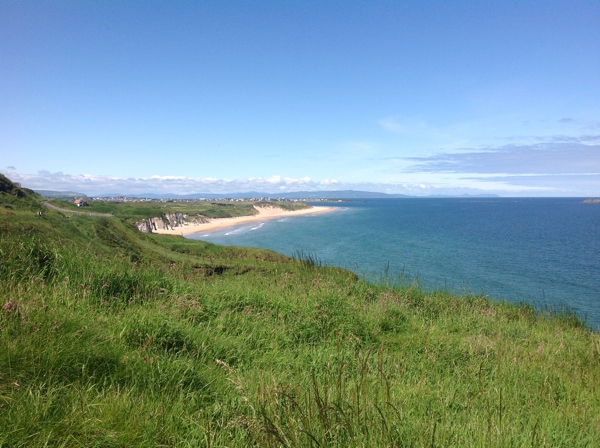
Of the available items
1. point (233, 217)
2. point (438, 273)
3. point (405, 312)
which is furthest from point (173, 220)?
point (405, 312)

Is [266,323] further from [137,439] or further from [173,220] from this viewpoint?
[173,220]

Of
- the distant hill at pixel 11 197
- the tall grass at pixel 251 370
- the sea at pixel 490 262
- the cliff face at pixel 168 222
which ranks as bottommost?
the sea at pixel 490 262

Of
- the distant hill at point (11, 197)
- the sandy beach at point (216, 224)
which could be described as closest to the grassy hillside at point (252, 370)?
the distant hill at point (11, 197)

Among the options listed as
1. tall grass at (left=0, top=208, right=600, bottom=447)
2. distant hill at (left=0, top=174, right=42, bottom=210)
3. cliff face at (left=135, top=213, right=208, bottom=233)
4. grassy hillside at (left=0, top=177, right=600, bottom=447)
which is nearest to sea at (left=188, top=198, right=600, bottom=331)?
grassy hillside at (left=0, top=177, right=600, bottom=447)

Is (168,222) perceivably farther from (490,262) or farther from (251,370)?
(251,370)

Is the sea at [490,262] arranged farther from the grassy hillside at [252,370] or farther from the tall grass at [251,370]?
the tall grass at [251,370]

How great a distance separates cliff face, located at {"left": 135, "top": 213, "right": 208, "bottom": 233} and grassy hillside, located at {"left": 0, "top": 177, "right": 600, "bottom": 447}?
5682 cm

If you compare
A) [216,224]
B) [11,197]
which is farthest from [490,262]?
[216,224]

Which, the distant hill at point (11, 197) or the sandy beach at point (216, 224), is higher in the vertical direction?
the distant hill at point (11, 197)

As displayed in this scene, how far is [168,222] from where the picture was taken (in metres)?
80.4

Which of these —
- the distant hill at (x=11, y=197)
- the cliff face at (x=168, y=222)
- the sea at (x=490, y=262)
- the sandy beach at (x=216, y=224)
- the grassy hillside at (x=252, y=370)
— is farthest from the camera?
the sandy beach at (x=216, y=224)

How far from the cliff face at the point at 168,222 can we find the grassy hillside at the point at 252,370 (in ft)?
186

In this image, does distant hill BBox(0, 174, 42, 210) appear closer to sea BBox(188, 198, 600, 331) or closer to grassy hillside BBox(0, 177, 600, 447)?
grassy hillside BBox(0, 177, 600, 447)

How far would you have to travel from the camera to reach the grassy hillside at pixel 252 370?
277cm
